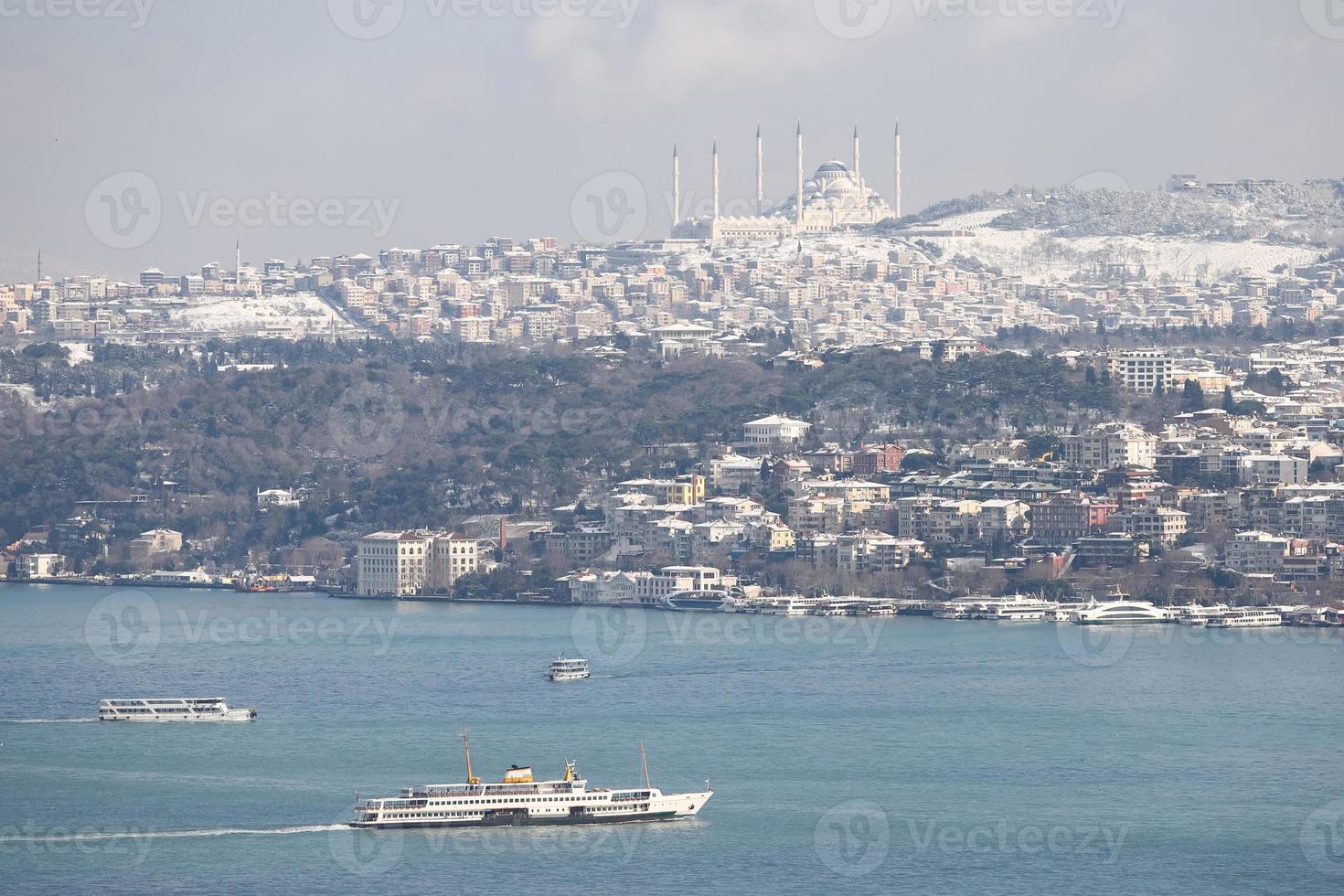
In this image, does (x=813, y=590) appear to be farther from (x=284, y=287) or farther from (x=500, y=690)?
(x=284, y=287)

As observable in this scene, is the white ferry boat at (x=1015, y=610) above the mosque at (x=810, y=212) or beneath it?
beneath

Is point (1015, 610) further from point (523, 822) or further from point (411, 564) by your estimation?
point (523, 822)

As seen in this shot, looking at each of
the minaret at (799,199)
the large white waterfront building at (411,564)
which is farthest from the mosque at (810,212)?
the large white waterfront building at (411,564)

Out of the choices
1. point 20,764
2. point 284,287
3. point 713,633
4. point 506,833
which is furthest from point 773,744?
point 284,287

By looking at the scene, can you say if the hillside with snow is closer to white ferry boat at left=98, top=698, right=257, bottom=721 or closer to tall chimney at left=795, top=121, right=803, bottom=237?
tall chimney at left=795, top=121, right=803, bottom=237

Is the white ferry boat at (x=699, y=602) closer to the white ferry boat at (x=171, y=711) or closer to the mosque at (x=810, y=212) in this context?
the white ferry boat at (x=171, y=711)

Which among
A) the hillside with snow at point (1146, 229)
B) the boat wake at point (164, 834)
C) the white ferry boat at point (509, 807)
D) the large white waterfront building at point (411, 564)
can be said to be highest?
the hillside with snow at point (1146, 229)
